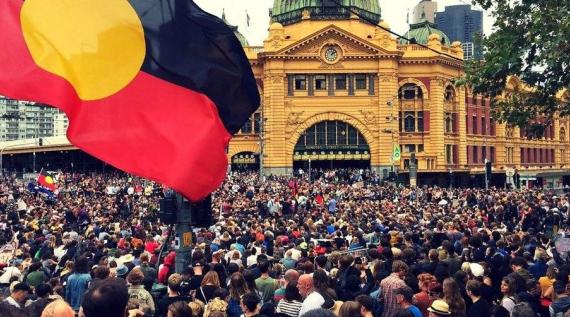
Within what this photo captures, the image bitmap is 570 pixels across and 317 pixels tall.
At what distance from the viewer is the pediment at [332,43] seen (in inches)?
2717

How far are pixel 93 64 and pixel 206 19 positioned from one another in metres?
1.74

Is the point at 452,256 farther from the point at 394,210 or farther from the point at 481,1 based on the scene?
the point at 394,210

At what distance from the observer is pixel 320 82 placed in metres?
70.4

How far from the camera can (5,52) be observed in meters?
9.66

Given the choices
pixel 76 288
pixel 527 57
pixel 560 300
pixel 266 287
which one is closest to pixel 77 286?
pixel 76 288

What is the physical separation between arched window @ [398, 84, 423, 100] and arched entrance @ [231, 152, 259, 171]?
16.6 m

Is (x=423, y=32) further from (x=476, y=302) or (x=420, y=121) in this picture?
(x=476, y=302)

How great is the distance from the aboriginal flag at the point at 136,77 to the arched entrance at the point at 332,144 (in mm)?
60278

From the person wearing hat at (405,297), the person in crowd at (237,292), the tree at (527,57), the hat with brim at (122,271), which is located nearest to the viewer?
the person wearing hat at (405,297)

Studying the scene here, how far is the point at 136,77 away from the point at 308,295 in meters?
3.90

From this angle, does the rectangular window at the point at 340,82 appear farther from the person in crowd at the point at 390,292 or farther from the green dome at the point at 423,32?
the person in crowd at the point at 390,292

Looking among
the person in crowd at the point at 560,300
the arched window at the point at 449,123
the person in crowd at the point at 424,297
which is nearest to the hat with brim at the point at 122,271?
the person in crowd at the point at 424,297

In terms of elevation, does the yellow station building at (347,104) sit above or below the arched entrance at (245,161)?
above

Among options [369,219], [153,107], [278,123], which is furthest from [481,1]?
[278,123]
